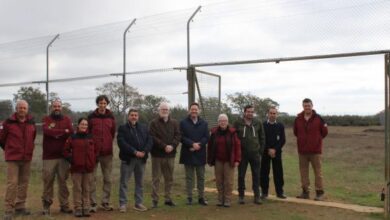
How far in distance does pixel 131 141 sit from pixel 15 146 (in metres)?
1.85

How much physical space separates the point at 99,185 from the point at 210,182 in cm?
267

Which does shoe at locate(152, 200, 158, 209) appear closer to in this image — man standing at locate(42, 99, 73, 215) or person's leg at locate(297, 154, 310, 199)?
man standing at locate(42, 99, 73, 215)

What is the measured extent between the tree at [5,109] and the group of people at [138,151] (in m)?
7.71

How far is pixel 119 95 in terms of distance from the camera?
1148cm

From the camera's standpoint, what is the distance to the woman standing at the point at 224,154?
27.8 ft

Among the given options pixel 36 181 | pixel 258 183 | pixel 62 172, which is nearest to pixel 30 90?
pixel 36 181

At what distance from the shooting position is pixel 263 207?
8.60m

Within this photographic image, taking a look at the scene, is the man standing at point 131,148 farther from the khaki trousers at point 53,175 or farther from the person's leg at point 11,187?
the person's leg at point 11,187

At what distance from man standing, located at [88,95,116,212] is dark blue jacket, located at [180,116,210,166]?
133 cm

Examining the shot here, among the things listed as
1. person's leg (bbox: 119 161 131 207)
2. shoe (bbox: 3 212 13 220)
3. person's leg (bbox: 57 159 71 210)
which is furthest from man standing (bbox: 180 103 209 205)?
shoe (bbox: 3 212 13 220)

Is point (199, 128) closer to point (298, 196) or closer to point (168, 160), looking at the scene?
point (168, 160)

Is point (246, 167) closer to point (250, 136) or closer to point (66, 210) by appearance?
point (250, 136)

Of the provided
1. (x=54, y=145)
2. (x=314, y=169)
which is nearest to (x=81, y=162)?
(x=54, y=145)

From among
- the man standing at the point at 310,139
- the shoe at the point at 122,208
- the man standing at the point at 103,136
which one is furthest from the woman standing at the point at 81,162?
the man standing at the point at 310,139
